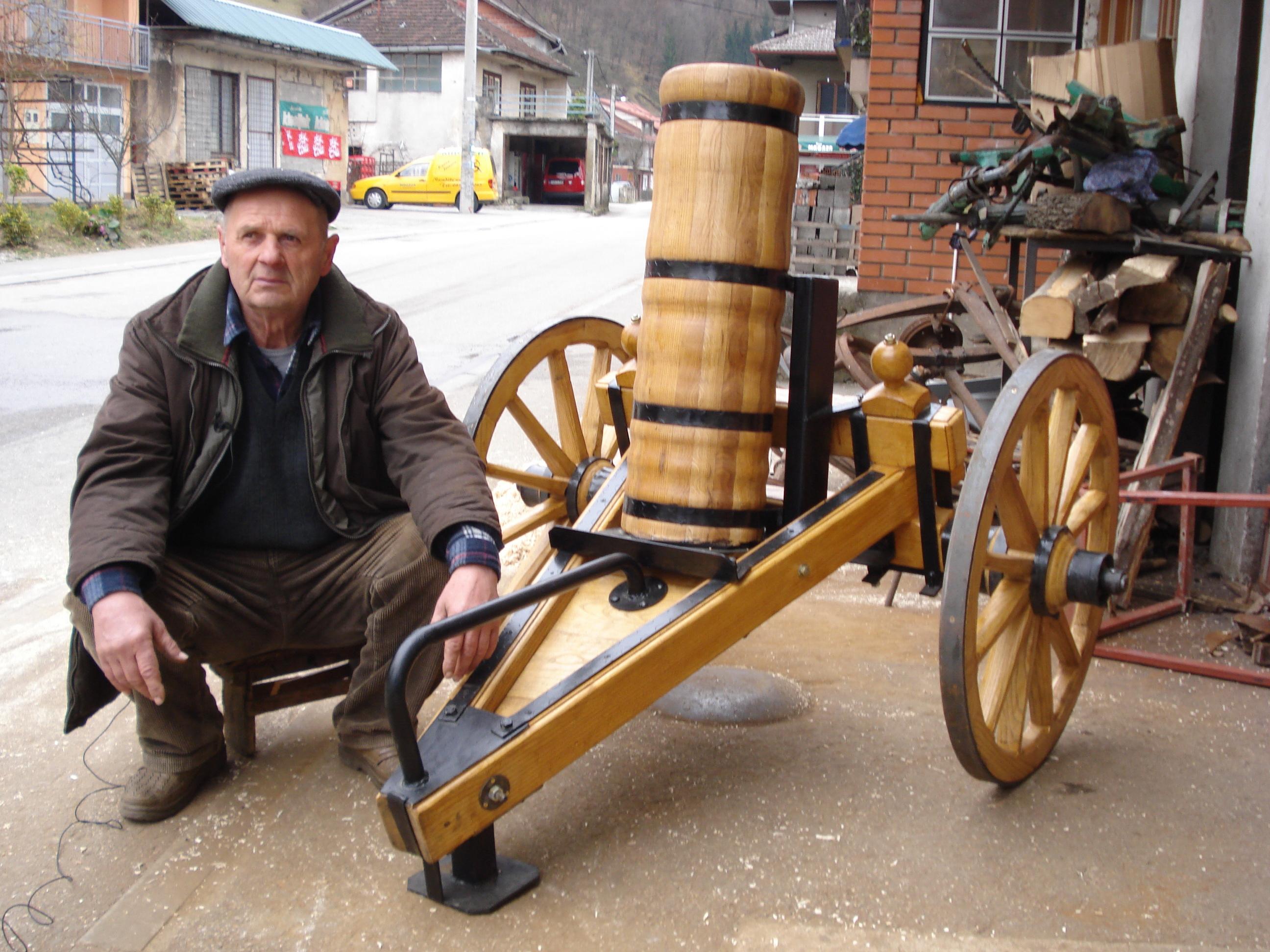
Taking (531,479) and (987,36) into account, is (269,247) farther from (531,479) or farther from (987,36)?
(987,36)

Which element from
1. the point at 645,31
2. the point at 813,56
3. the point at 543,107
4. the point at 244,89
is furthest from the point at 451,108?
the point at 645,31

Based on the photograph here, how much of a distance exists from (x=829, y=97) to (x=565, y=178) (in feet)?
32.5

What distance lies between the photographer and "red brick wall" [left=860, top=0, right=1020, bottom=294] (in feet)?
24.9

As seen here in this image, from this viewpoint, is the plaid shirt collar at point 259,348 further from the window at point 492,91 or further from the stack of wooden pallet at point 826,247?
the window at point 492,91

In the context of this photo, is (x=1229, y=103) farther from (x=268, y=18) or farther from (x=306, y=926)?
(x=268, y=18)

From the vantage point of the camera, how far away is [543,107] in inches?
1983

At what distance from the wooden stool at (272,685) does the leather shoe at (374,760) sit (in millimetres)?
160

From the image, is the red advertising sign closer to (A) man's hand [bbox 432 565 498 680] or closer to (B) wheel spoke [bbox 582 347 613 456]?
(B) wheel spoke [bbox 582 347 613 456]

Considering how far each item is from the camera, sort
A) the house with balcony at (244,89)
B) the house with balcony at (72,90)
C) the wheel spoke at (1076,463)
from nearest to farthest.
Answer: the wheel spoke at (1076,463), the house with balcony at (72,90), the house with balcony at (244,89)

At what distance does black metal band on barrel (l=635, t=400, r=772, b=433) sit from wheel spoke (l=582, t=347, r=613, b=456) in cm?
123

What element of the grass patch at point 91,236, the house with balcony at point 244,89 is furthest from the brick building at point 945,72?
the house with balcony at point 244,89

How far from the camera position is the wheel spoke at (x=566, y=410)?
12.6ft

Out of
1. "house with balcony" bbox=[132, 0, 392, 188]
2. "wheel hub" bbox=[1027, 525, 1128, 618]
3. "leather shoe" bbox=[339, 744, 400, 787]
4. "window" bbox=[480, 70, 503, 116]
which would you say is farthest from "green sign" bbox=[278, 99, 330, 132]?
"wheel hub" bbox=[1027, 525, 1128, 618]

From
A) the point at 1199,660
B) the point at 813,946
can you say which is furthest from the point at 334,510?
the point at 1199,660
